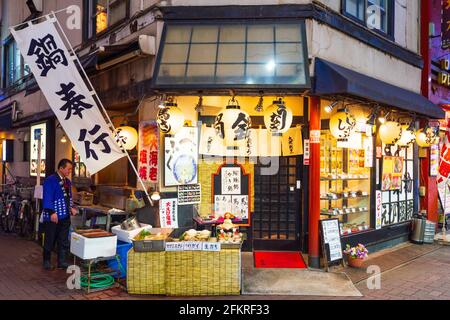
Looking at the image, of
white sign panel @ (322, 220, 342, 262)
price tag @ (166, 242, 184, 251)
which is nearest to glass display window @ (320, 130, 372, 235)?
white sign panel @ (322, 220, 342, 262)

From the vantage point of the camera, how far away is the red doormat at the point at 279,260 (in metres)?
9.04

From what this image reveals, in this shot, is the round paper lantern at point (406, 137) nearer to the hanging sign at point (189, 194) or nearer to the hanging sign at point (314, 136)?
the hanging sign at point (314, 136)

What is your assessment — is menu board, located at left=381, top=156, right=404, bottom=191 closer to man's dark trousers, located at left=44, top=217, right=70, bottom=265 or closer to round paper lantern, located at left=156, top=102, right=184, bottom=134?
round paper lantern, located at left=156, top=102, right=184, bottom=134

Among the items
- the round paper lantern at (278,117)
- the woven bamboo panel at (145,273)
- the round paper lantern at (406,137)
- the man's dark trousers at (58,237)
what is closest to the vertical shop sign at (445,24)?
the round paper lantern at (406,137)

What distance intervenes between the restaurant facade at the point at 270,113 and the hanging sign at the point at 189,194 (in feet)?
0.12

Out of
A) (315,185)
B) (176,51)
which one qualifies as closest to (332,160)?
(315,185)

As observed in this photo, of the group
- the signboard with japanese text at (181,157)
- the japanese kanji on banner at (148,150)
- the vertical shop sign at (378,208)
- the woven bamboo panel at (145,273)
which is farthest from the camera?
the vertical shop sign at (378,208)

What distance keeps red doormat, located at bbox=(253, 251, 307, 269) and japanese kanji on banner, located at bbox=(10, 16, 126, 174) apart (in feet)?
14.2

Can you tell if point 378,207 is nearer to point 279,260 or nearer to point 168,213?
point 279,260

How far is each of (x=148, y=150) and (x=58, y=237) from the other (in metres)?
3.00

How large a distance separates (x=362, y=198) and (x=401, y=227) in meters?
1.99

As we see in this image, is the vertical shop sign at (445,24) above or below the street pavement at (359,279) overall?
above

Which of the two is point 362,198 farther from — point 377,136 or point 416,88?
point 416,88

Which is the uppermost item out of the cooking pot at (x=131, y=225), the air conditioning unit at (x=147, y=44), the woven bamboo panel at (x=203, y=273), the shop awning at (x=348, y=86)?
the air conditioning unit at (x=147, y=44)
